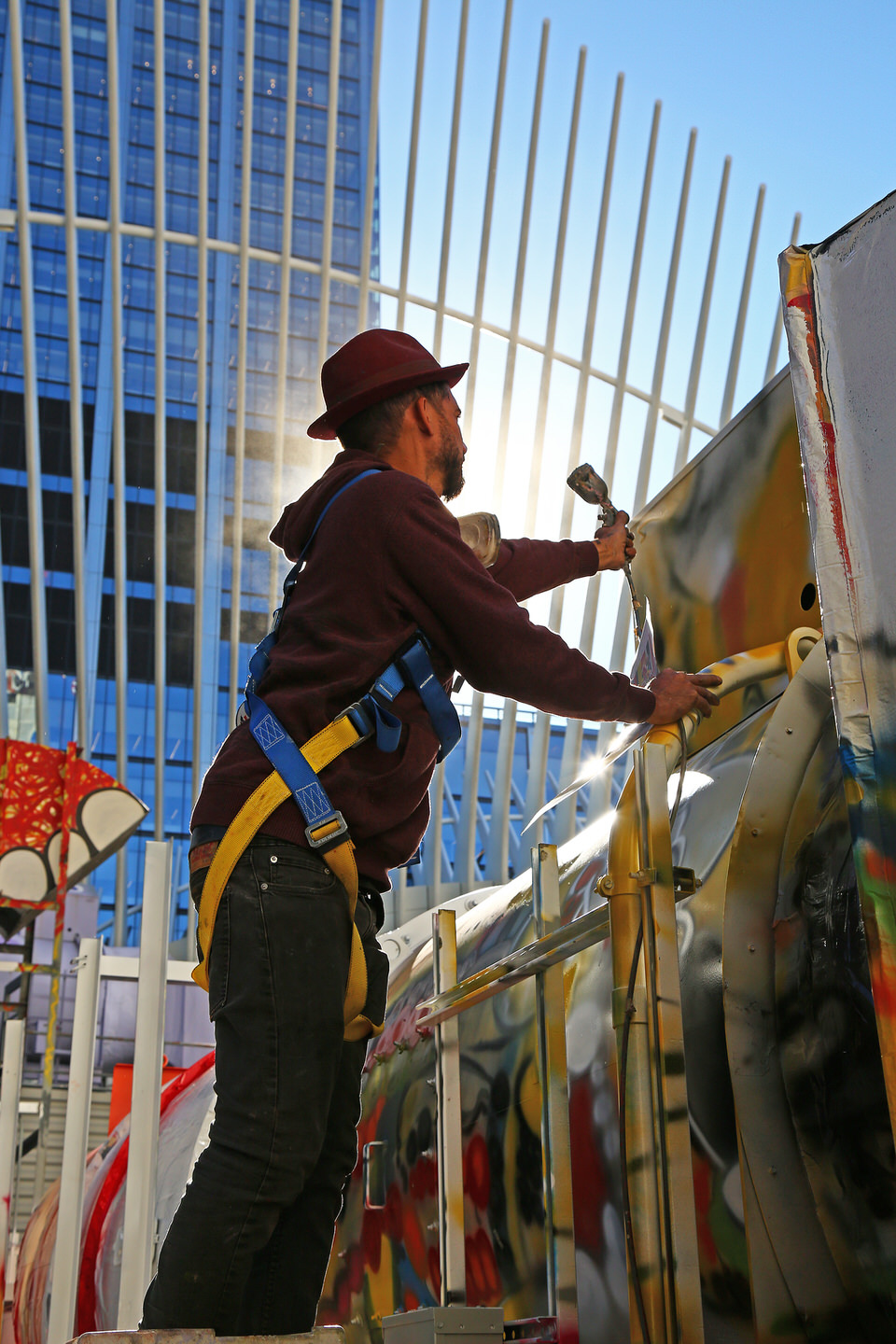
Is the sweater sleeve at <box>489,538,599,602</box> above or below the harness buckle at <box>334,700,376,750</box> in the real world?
above

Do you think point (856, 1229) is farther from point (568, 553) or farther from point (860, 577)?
point (568, 553)

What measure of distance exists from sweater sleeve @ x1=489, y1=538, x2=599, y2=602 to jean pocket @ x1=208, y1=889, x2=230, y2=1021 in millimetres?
906

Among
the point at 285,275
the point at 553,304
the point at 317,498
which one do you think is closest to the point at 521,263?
the point at 553,304

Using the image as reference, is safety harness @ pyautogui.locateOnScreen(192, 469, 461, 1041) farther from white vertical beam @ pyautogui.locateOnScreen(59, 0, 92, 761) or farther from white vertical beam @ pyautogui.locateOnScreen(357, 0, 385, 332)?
white vertical beam @ pyautogui.locateOnScreen(357, 0, 385, 332)

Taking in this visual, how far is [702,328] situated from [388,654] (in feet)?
35.0

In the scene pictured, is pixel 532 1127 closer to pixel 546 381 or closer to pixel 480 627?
pixel 480 627

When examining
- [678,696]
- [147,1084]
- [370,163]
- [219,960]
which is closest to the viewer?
[219,960]

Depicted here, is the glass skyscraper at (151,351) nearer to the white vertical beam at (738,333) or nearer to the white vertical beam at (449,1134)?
the white vertical beam at (738,333)

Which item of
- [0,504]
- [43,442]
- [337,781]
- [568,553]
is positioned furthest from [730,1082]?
[43,442]

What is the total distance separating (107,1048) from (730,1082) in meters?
10.7

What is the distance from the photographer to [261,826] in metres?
1.81

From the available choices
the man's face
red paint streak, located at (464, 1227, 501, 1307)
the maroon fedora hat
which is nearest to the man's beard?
the man's face

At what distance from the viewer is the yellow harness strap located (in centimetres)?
180

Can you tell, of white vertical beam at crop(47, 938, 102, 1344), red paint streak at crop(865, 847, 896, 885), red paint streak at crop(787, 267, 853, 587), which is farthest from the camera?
white vertical beam at crop(47, 938, 102, 1344)
